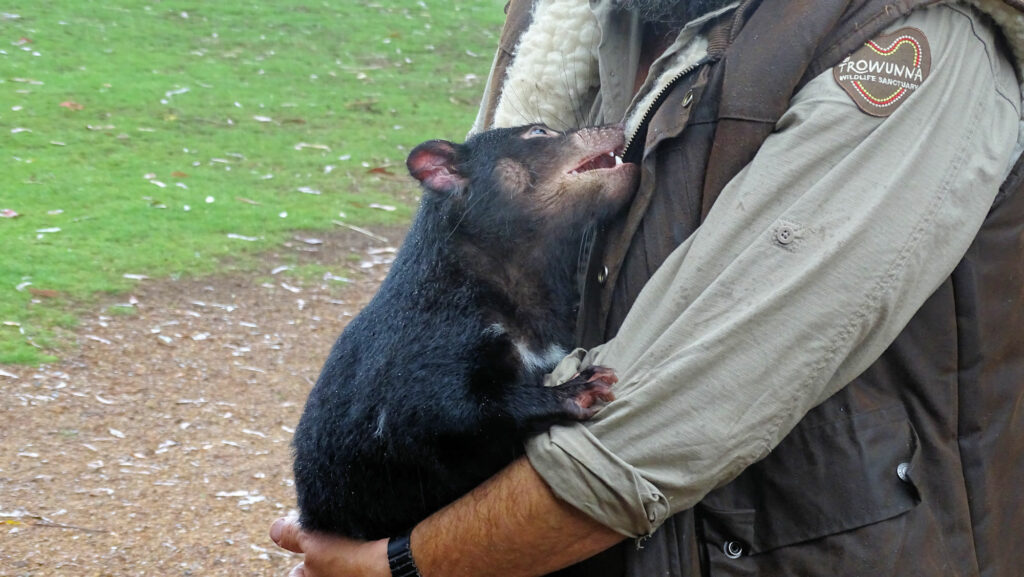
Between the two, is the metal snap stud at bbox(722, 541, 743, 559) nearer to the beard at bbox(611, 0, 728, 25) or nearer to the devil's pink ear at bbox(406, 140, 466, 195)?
the beard at bbox(611, 0, 728, 25)

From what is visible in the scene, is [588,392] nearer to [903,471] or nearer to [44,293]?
[903,471]

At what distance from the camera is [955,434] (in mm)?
2115

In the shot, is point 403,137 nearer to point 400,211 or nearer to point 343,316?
point 400,211

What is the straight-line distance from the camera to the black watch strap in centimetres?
218

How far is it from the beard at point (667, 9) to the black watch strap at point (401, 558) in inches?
48.3

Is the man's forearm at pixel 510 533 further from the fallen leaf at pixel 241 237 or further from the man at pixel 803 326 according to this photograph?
the fallen leaf at pixel 241 237

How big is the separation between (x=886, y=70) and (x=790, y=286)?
41cm

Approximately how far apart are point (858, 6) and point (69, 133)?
750cm

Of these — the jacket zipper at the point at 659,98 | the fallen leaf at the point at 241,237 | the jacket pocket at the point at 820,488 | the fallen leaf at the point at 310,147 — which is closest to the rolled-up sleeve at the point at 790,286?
the jacket pocket at the point at 820,488

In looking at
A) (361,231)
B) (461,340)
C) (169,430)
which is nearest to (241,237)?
(361,231)

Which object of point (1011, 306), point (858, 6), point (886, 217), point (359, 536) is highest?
point (858, 6)

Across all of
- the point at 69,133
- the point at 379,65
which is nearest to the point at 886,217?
the point at 69,133

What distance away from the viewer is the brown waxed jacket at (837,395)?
6.54 ft

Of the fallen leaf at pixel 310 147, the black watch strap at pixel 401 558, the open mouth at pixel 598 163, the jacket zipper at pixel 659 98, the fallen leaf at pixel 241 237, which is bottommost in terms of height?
the fallen leaf at pixel 241 237
